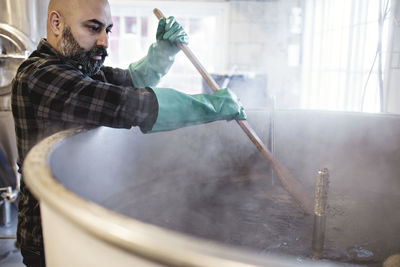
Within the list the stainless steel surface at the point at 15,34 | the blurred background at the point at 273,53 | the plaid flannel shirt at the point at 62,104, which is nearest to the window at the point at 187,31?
the blurred background at the point at 273,53

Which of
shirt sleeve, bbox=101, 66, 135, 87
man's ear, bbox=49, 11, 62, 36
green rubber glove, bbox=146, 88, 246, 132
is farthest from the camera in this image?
shirt sleeve, bbox=101, 66, 135, 87

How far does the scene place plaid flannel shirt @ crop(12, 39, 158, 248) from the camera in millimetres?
881

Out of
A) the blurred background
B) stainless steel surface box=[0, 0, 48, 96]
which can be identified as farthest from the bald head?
stainless steel surface box=[0, 0, 48, 96]

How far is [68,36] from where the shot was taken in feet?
3.36

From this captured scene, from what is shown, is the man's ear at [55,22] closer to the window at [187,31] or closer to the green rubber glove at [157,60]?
the green rubber glove at [157,60]

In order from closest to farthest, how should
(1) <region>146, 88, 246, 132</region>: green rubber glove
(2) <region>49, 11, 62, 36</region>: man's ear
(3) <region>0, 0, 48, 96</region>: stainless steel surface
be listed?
(1) <region>146, 88, 246, 132</region>: green rubber glove < (2) <region>49, 11, 62, 36</region>: man's ear < (3) <region>0, 0, 48, 96</region>: stainless steel surface

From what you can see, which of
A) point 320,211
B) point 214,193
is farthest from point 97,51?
point 320,211

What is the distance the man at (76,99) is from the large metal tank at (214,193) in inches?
3.9

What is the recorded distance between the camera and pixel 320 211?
85 cm

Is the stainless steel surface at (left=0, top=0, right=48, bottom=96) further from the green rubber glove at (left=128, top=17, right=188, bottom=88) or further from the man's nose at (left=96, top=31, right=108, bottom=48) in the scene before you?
the man's nose at (left=96, top=31, right=108, bottom=48)

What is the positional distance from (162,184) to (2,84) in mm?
1177

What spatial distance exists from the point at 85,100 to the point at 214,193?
641mm

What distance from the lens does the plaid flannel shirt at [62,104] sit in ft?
2.89

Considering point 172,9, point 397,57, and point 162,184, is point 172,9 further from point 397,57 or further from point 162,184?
point 162,184
